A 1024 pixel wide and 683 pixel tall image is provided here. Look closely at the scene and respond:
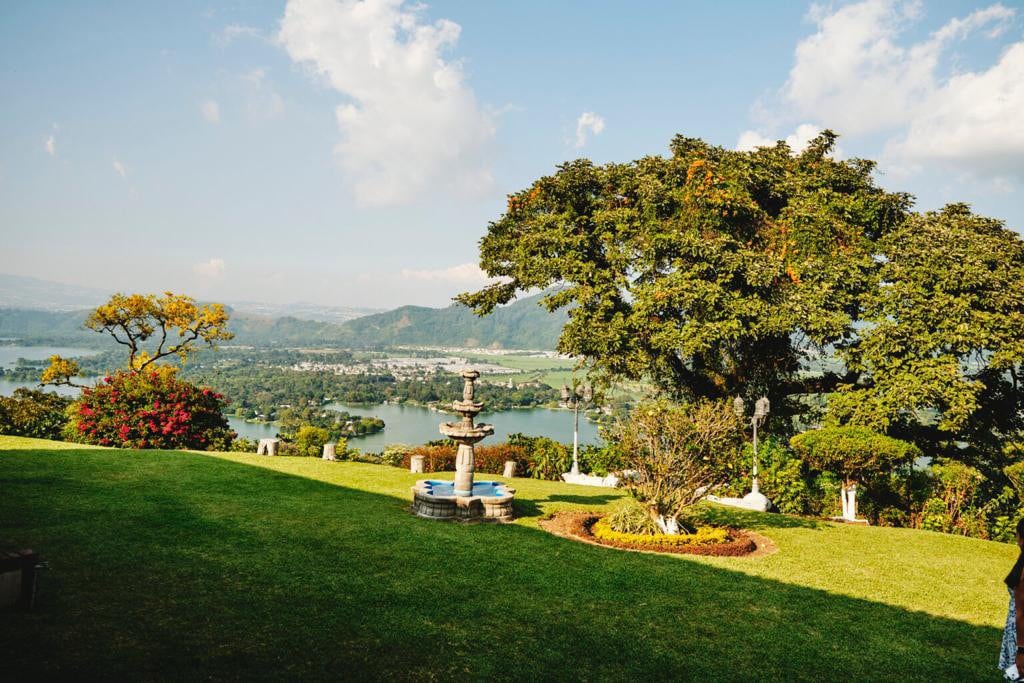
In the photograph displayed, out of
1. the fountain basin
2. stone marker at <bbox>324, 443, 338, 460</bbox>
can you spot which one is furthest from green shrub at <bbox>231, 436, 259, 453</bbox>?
the fountain basin

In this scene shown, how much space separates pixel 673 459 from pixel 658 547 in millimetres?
1657

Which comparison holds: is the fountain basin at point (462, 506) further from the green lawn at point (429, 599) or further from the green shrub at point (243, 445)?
the green shrub at point (243, 445)

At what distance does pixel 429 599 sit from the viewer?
7.05m

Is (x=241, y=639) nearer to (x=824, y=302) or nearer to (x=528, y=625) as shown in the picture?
(x=528, y=625)

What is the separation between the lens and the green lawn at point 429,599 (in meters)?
Answer: 5.38

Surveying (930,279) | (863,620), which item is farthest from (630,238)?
(863,620)

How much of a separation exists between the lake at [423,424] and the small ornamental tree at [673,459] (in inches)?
1156

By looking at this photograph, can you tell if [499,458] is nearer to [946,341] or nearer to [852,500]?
[852,500]

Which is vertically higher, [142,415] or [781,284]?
[781,284]

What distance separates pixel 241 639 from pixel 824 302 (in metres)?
16.6

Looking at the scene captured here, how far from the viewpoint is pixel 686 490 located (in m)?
11.4

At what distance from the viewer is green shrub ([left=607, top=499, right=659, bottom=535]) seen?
11273 mm

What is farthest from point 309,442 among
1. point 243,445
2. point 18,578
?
point 18,578

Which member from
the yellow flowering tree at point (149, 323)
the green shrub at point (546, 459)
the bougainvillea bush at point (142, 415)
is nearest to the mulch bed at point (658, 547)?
the green shrub at point (546, 459)
